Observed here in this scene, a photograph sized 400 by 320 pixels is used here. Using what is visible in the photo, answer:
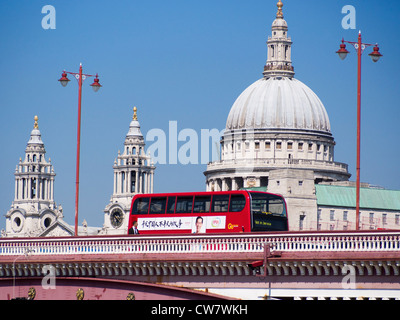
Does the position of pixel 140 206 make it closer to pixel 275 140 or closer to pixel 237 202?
pixel 237 202

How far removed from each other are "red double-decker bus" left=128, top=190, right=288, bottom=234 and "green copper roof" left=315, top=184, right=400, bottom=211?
79.1 m

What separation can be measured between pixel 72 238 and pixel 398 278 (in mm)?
20378

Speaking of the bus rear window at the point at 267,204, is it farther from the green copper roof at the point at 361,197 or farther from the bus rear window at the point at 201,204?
the green copper roof at the point at 361,197

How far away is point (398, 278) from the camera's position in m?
64.2

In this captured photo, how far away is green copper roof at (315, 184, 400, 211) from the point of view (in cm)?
15975

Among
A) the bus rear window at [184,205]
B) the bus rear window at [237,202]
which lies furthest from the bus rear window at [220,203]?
the bus rear window at [184,205]

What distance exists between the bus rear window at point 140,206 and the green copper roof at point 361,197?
78671 millimetres

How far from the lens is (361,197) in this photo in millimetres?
160750

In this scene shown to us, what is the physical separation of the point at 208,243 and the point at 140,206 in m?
11.9

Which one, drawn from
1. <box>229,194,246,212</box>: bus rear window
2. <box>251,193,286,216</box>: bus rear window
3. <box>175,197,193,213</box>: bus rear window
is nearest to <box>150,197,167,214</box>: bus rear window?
<box>175,197,193,213</box>: bus rear window

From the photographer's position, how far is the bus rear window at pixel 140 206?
81.6 metres

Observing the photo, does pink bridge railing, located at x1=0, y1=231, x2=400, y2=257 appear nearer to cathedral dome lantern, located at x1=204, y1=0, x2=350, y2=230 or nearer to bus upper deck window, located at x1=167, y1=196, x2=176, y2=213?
bus upper deck window, located at x1=167, y1=196, x2=176, y2=213

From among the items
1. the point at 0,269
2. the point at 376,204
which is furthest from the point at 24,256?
the point at 376,204
